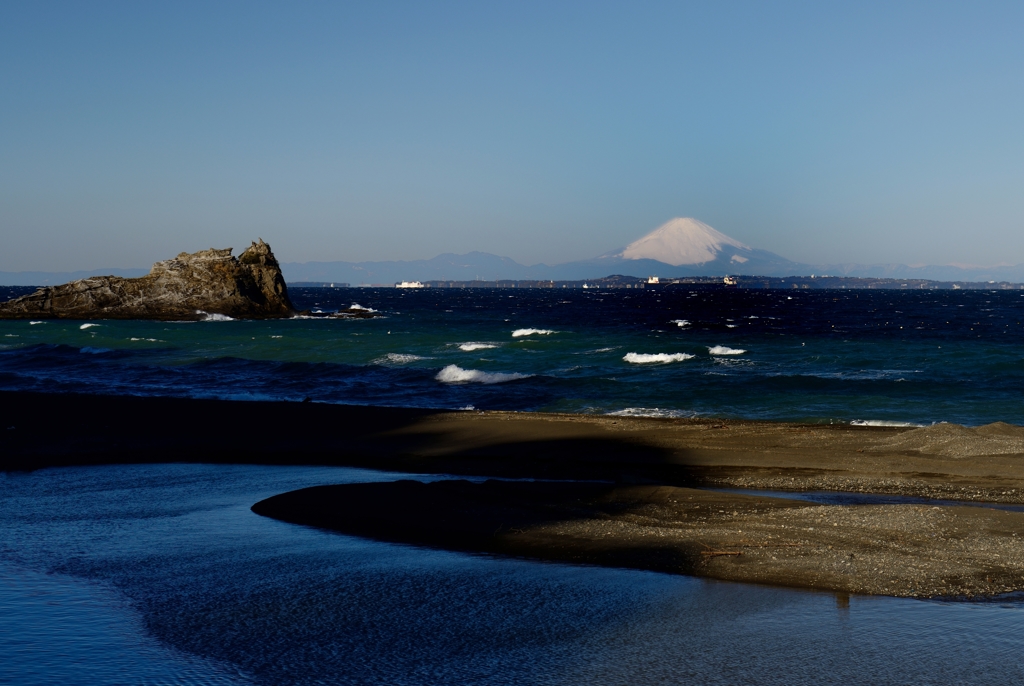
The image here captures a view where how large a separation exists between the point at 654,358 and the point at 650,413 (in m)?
14.5

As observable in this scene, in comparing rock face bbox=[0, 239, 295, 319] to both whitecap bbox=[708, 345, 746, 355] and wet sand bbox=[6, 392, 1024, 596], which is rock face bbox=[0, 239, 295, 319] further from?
wet sand bbox=[6, 392, 1024, 596]

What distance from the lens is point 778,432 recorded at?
2006 cm

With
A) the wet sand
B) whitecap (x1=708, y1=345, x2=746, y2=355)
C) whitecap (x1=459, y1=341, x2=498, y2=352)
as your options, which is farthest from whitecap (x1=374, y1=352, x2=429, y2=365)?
the wet sand

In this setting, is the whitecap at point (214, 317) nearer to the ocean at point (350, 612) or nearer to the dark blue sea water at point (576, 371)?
the dark blue sea water at point (576, 371)

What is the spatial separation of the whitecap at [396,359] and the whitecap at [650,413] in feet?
57.2

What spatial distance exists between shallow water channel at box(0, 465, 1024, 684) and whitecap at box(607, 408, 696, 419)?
16.0 m

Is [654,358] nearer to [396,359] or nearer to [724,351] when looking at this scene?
[724,351]

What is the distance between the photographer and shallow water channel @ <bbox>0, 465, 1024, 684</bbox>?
6305 mm

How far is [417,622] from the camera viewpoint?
24.4 ft

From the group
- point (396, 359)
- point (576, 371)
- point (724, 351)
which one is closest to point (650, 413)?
point (576, 371)

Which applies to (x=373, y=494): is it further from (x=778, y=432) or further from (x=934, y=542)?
(x=778, y=432)

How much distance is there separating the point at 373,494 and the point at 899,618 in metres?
7.68

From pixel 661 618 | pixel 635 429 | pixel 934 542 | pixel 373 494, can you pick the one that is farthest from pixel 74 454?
pixel 934 542

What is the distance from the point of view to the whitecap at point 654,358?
129 feet
